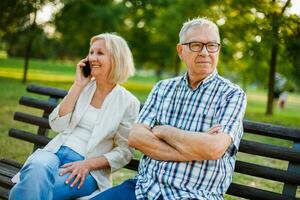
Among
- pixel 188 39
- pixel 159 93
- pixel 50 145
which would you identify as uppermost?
pixel 188 39

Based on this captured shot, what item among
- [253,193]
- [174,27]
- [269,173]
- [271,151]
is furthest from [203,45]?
[174,27]

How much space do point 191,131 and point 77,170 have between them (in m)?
1.04

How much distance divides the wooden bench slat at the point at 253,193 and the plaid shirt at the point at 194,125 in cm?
34

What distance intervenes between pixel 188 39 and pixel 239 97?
588 millimetres

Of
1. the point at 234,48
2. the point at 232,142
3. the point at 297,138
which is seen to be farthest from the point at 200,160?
the point at 234,48

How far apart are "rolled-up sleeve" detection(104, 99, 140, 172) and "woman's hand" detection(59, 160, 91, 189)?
0.21 m

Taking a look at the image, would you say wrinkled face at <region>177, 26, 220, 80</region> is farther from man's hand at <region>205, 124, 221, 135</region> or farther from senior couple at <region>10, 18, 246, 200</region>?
man's hand at <region>205, 124, 221, 135</region>

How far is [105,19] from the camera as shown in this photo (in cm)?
2961

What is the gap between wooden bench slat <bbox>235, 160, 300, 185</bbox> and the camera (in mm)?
3591

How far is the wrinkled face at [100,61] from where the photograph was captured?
13.9 ft

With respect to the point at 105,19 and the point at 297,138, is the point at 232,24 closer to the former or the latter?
the point at 105,19

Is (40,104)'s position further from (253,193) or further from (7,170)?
(253,193)

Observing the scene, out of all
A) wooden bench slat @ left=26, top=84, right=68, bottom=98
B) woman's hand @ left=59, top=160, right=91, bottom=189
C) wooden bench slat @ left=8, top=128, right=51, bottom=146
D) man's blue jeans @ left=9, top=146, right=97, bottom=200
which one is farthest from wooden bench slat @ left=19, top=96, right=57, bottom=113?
woman's hand @ left=59, top=160, right=91, bottom=189

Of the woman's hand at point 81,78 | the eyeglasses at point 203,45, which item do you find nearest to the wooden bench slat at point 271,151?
the eyeglasses at point 203,45
